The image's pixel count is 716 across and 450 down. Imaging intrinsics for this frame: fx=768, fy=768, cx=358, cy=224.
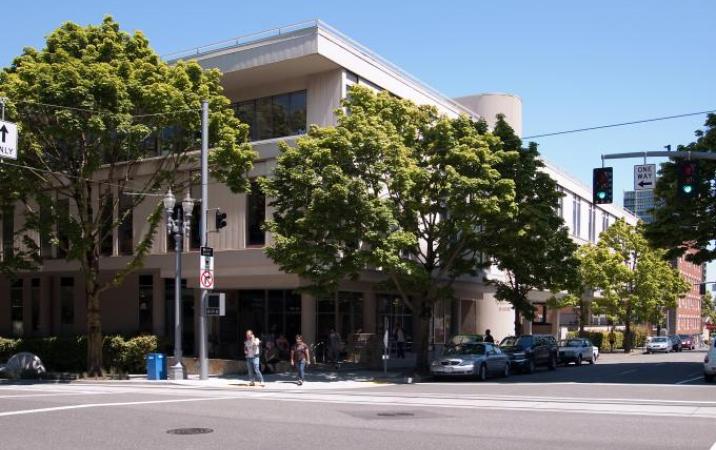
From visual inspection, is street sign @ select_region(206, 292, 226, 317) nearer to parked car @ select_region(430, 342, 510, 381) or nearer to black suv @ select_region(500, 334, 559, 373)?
parked car @ select_region(430, 342, 510, 381)

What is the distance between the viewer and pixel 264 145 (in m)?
31.5

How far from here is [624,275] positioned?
55.0 meters

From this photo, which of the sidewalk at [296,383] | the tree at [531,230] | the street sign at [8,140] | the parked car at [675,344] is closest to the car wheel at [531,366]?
the tree at [531,230]

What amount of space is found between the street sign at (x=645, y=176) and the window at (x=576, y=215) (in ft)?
124

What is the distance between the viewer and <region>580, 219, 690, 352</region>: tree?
54812mm

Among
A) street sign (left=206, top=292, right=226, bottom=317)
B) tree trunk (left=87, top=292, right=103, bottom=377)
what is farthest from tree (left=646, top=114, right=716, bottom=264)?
tree trunk (left=87, top=292, right=103, bottom=377)

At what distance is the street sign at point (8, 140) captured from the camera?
1845cm

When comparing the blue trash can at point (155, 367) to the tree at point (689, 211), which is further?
the tree at point (689, 211)

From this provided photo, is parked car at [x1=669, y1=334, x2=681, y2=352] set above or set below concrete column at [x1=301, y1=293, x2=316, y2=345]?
below

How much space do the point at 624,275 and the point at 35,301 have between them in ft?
128

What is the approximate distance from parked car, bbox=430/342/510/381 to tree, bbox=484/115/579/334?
3974mm

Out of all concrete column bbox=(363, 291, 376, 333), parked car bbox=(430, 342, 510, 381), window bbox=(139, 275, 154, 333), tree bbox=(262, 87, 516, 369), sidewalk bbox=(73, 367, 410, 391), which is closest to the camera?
sidewalk bbox=(73, 367, 410, 391)

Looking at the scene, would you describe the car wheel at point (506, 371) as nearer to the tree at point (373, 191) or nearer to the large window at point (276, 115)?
the tree at point (373, 191)

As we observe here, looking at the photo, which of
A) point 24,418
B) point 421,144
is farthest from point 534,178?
point 24,418
